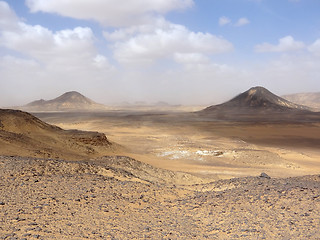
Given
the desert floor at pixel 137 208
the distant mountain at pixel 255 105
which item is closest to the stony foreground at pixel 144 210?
the desert floor at pixel 137 208

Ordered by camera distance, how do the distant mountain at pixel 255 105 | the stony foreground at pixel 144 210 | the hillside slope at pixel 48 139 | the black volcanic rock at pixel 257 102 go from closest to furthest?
1. the stony foreground at pixel 144 210
2. the hillside slope at pixel 48 139
3. the distant mountain at pixel 255 105
4. the black volcanic rock at pixel 257 102

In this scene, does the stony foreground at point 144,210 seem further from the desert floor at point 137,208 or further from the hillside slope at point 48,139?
the hillside slope at point 48,139

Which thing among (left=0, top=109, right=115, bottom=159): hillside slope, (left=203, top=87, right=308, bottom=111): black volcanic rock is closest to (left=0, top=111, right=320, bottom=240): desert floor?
(left=0, top=109, right=115, bottom=159): hillside slope

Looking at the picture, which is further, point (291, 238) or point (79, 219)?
point (79, 219)

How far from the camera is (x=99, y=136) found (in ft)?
58.0

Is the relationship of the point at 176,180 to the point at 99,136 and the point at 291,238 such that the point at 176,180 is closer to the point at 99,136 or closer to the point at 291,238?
the point at 291,238

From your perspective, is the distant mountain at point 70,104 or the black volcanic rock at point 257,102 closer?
the black volcanic rock at point 257,102

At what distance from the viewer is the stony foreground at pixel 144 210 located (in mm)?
3852

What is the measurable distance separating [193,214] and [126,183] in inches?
67.7

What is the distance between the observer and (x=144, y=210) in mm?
4715

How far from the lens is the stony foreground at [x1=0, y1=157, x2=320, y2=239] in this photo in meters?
3.85

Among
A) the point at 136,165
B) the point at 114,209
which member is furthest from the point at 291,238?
the point at 136,165

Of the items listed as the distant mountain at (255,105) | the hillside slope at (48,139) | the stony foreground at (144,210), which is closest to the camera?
the stony foreground at (144,210)

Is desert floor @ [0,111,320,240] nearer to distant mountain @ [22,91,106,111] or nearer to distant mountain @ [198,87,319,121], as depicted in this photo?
distant mountain @ [198,87,319,121]
